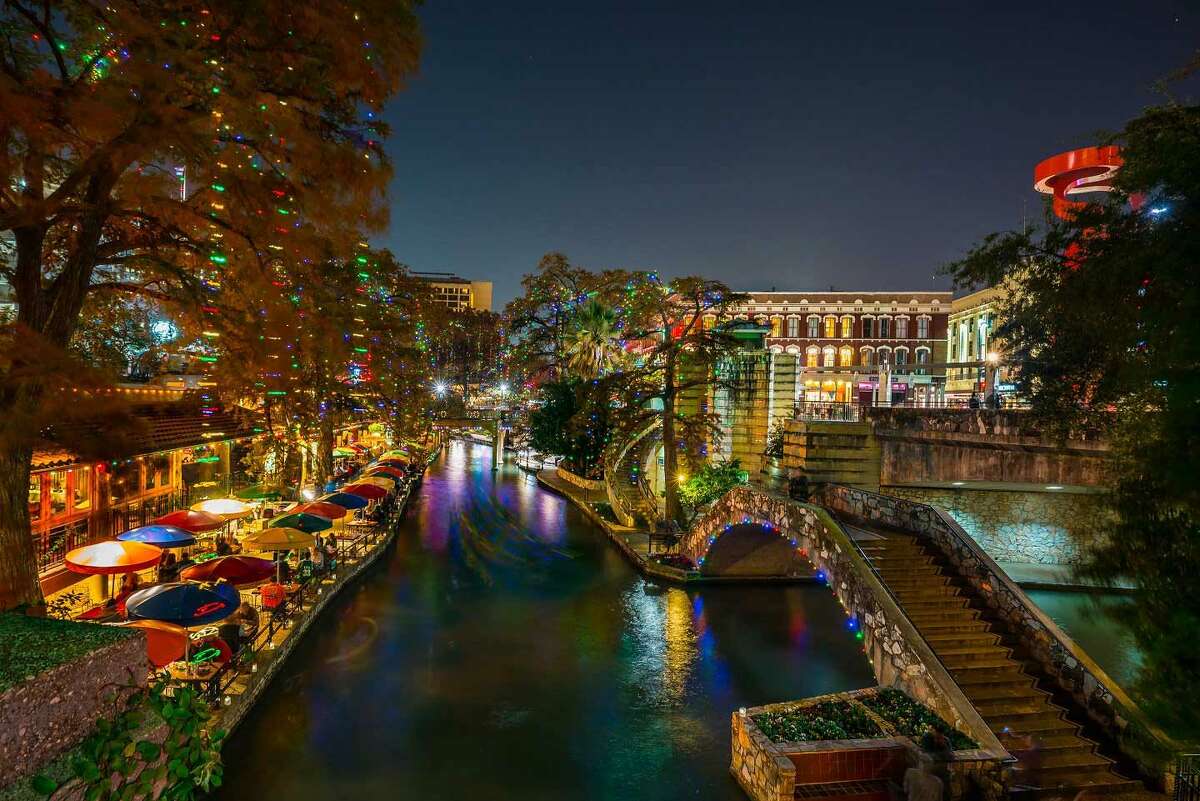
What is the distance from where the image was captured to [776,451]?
24078mm

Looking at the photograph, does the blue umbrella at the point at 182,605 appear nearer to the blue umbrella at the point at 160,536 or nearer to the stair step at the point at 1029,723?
the blue umbrella at the point at 160,536

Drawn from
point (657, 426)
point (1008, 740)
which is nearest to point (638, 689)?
point (1008, 740)

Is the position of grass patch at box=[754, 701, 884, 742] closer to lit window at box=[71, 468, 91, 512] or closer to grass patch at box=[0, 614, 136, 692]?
grass patch at box=[0, 614, 136, 692]

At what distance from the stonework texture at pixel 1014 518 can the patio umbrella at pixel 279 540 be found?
17038 millimetres

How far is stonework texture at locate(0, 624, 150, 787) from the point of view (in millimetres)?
3440

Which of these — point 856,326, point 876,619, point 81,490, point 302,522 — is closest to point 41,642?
point 876,619

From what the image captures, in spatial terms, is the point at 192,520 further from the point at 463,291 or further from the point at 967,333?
the point at 463,291

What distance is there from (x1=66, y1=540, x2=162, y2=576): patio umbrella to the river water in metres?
3.67

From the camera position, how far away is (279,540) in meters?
16.9

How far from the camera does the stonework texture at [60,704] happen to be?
3.44 m

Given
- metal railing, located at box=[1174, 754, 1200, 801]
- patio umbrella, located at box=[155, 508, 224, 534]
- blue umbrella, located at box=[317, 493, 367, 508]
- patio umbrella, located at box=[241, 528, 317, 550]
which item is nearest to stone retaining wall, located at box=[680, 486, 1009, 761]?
metal railing, located at box=[1174, 754, 1200, 801]

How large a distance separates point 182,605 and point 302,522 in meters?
7.81

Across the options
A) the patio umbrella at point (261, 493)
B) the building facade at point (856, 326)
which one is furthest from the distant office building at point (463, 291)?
the patio umbrella at point (261, 493)

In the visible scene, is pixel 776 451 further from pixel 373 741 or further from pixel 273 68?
pixel 273 68
